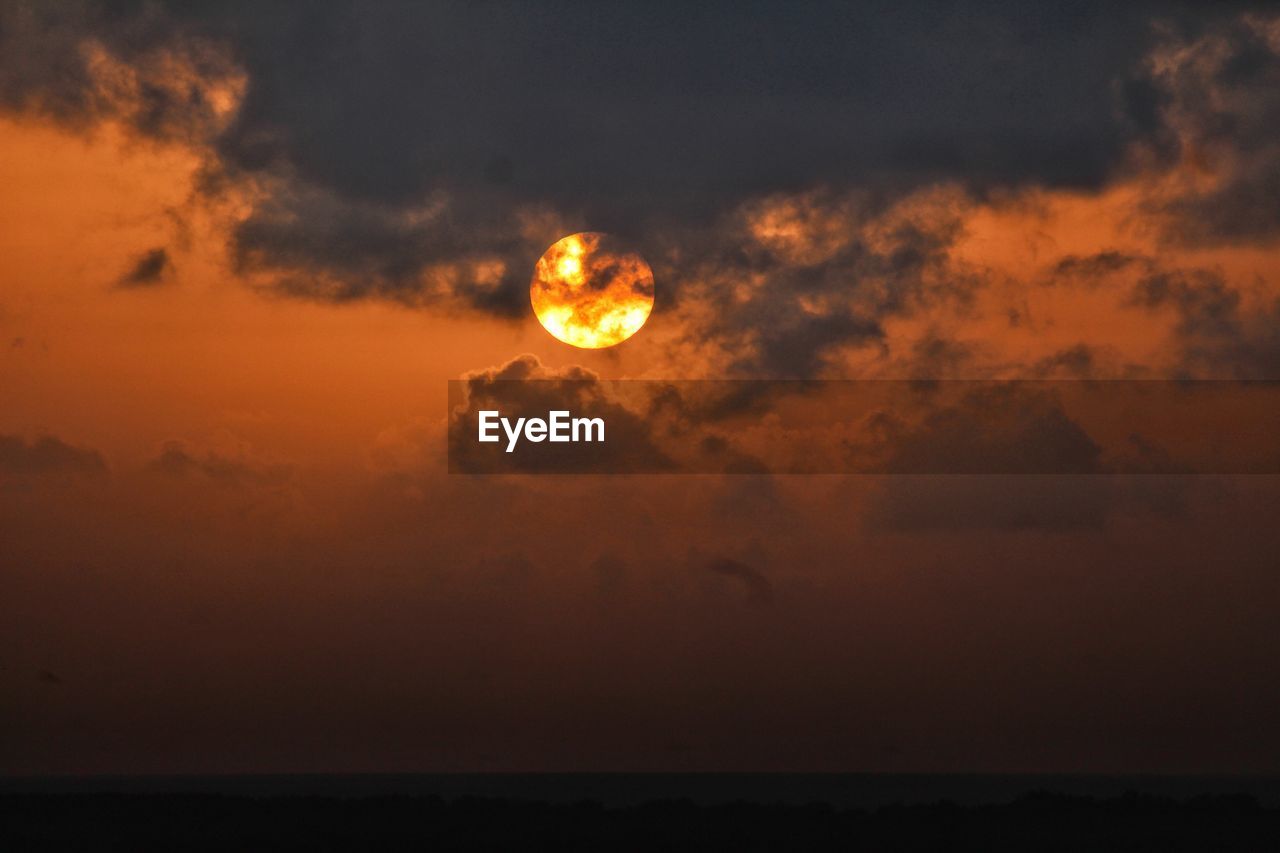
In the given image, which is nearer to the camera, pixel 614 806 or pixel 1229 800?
pixel 614 806

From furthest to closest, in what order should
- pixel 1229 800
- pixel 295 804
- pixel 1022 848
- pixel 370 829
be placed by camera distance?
pixel 1229 800 < pixel 295 804 < pixel 370 829 < pixel 1022 848

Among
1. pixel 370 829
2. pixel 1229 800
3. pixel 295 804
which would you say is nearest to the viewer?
pixel 370 829

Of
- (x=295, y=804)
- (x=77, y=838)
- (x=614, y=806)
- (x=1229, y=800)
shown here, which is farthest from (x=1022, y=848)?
(x=77, y=838)

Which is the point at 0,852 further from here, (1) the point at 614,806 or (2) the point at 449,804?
(1) the point at 614,806

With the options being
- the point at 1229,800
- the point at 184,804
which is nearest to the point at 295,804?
the point at 184,804

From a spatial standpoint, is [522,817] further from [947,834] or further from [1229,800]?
[1229,800]

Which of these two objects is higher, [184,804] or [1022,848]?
[184,804]
